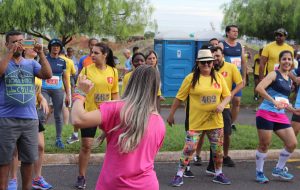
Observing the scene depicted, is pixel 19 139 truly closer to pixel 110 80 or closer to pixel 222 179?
pixel 110 80

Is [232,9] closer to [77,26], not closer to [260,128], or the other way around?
[77,26]

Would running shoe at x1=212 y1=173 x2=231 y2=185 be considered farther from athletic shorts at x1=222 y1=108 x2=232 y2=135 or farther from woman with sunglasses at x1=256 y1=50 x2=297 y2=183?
athletic shorts at x1=222 y1=108 x2=232 y2=135

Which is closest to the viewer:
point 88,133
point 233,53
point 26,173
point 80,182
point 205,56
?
point 26,173

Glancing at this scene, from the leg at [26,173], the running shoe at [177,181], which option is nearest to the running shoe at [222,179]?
the running shoe at [177,181]

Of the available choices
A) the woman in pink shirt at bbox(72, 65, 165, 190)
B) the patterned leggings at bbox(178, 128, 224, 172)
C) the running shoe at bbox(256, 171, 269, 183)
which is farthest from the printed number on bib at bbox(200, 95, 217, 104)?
the woman in pink shirt at bbox(72, 65, 165, 190)

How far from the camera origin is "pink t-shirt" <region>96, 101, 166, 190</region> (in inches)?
139

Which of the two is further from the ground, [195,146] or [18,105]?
[18,105]

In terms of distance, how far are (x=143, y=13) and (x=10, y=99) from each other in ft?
85.9

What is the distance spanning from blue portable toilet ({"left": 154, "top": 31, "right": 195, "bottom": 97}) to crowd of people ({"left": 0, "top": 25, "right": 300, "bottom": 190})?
828 centimetres

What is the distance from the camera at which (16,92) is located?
209 inches

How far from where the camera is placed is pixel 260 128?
684 centimetres

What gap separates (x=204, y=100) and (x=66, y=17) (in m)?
21.6

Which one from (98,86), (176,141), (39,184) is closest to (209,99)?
(98,86)

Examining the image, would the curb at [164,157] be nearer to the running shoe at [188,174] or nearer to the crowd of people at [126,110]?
the crowd of people at [126,110]
